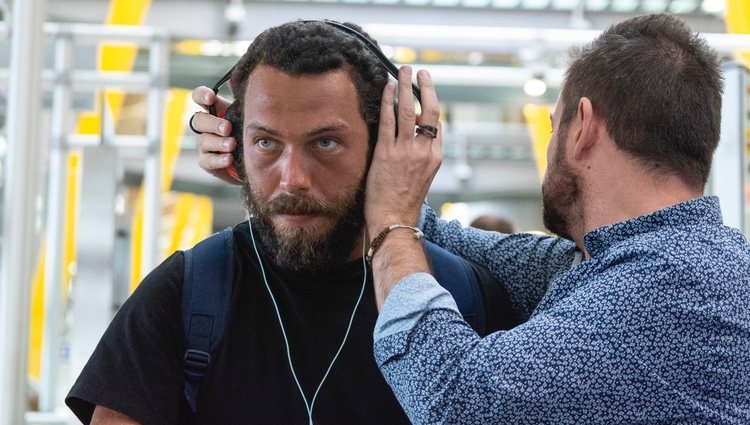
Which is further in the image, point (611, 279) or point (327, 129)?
point (327, 129)

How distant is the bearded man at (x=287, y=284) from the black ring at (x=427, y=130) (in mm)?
20

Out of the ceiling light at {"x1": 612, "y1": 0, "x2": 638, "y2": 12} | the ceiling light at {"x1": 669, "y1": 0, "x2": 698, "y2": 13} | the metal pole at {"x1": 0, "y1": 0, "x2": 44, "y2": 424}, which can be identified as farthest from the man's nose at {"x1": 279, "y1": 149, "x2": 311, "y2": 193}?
the ceiling light at {"x1": 669, "y1": 0, "x2": 698, "y2": 13}

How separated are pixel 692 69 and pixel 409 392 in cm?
85

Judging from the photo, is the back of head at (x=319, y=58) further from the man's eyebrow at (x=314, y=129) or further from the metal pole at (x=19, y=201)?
the metal pole at (x=19, y=201)

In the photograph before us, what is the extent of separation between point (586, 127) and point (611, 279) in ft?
1.20

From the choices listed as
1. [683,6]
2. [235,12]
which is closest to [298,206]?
[235,12]

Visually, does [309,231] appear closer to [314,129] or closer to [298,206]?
[298,206]

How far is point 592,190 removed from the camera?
1.97m

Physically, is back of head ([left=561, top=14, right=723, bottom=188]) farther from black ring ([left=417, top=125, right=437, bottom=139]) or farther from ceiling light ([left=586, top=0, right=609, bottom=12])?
ceiling light ([left=586, top=0, right=609, bottom=12])

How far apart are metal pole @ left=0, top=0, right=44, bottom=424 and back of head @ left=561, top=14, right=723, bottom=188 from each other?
2.86 metres

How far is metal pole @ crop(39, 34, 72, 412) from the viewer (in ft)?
21.4

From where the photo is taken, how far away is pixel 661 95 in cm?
188

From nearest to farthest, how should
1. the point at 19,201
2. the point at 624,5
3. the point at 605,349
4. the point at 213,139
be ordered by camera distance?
1. the point at 605,349
2. the point at 213,139
3. the point at 19,201
4. the point at 624,5

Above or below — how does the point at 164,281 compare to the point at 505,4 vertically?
Result: below
